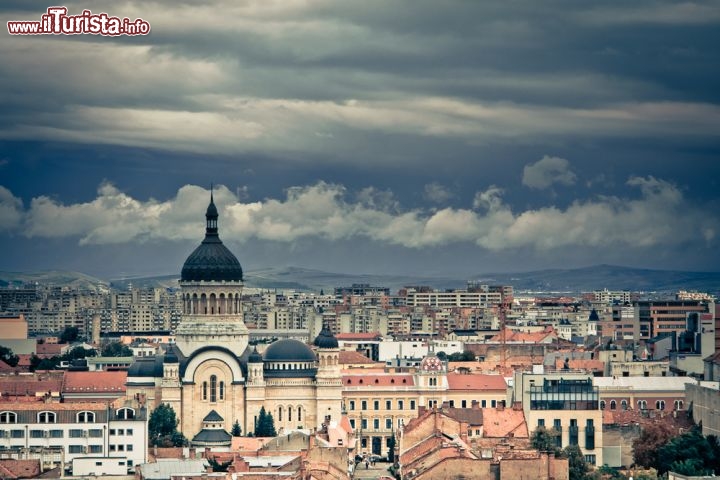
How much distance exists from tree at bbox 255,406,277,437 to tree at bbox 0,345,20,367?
3902 centimetres

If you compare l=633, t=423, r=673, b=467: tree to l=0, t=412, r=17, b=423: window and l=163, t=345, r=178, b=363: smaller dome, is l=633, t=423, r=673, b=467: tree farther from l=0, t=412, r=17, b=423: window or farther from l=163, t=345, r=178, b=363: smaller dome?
l=163, t=345, r=178, b=363: smaller dome

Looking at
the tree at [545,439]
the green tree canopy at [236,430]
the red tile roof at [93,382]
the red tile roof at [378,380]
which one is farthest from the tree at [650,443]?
the red tile roof at [93,382]

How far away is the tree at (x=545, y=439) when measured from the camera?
8730 centimetres

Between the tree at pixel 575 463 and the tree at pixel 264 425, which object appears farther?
the tree at pixel 264 425

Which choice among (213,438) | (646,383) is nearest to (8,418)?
(213,438)

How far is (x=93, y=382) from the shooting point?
122m

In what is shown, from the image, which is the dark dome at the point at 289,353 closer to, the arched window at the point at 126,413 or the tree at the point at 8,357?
the arched window at the point at 126,413

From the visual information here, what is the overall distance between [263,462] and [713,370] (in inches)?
1276

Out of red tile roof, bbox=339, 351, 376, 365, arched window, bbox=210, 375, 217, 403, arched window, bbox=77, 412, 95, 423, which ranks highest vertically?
red tile roof, bbox=339, 351, 376, 365

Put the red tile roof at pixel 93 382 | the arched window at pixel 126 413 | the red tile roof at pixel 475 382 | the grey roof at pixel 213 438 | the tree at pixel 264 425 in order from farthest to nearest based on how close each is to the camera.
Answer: the red tile roof at pixel 475 382 < the red tile roof at pixel 93 382 < the tree at pixel 264 425 < the grey roof at pixel 213 438 < the arched window at pixel 126 413

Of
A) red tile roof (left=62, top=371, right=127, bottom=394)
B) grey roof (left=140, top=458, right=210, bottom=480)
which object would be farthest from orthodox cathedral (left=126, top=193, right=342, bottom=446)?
grey roof (left=140, top=458, right=210, bottom=480)

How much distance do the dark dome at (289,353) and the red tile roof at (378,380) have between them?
305 centimetres

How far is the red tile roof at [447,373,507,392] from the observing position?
126500 mm

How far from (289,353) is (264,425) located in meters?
8.04
